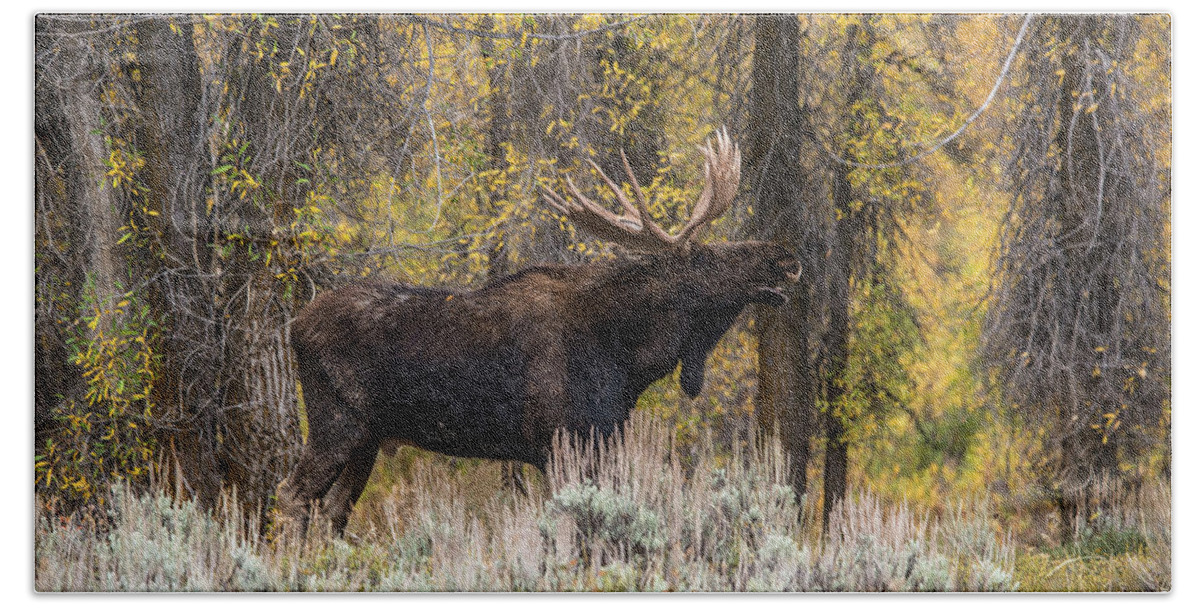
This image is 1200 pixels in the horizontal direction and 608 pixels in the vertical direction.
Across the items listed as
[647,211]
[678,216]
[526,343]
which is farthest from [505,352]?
[678,216]

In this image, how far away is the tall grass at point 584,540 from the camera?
217 inches

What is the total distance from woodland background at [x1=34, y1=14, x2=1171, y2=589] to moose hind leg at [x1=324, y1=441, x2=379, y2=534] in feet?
0.32

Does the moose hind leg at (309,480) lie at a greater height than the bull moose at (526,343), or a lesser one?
lesser

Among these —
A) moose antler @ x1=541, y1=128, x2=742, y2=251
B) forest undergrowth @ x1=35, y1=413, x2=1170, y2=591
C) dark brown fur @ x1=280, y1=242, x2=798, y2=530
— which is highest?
moose antler @ x1=541, y1=128, x2=742, y2=251

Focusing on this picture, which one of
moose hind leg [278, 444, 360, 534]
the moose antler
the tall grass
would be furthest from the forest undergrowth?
the moose antler

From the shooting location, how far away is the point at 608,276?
5.68 metres

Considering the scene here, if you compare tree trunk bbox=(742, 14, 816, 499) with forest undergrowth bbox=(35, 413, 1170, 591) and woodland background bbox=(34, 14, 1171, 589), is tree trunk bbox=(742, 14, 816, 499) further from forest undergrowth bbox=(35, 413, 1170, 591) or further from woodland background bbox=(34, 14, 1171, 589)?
forest undergrowth bbox=(35, 413, 1170, 591)

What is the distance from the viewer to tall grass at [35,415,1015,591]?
550cm

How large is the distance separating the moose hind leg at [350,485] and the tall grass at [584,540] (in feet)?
0.29

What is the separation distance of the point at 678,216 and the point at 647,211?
→ 0.21 metres

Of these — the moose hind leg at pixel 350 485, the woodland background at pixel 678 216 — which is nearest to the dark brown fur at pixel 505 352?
the moose hind leg at pixel 350 485

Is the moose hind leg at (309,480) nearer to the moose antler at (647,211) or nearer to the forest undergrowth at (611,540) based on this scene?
the forest undergrowth at (611,540)

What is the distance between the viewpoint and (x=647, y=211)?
5.61 metres

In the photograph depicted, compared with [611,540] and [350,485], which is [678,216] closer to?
[611,540]
